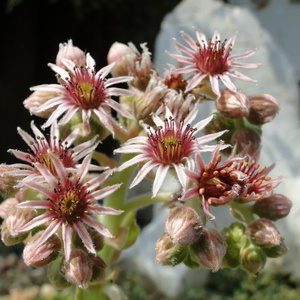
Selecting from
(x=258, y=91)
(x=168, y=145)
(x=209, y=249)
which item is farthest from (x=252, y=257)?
(x=258, y=91)

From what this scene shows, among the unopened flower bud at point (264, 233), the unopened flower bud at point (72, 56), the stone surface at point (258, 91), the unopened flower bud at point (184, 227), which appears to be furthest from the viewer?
the stone surface at point (258, 91)

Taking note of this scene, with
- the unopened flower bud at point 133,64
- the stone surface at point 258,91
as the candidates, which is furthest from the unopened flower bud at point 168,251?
the stone surface at point 258,91

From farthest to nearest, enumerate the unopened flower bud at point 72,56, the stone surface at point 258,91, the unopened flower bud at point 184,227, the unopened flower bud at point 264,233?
the stone surface at point 258,91
the unopened flower bud at point 72,56
the unopened flower bud at point 264,233
the unopened flower bud at point 184,227

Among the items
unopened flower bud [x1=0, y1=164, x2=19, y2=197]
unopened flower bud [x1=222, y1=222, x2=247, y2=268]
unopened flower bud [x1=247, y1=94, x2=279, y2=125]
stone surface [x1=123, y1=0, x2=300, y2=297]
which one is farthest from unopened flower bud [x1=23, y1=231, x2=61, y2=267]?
stone surface [x1=123, y1=0, x2=300, y2=297]

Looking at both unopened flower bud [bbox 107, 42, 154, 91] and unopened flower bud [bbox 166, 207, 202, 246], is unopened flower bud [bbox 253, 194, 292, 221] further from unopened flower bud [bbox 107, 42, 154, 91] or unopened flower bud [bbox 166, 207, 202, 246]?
A: unopened flower bud [bbox 107, 42, 154, 91]

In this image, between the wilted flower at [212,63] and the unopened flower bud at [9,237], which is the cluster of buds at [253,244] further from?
the unopened flower bud at [9,237]

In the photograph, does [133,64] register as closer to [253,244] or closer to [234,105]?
[234,105]
